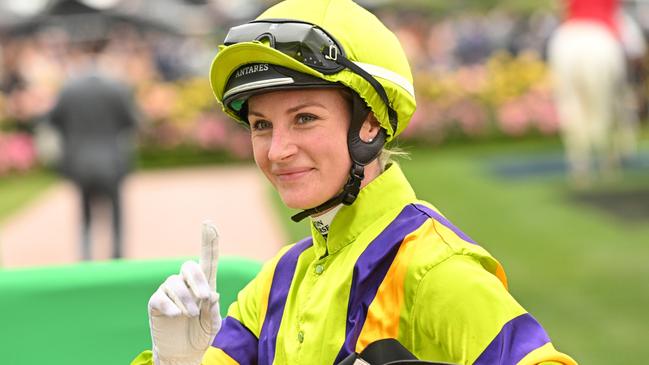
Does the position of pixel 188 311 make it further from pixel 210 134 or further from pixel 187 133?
pixel 187 133

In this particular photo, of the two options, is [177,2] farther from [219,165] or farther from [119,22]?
[219,165]

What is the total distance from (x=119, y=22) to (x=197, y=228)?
16024 mm

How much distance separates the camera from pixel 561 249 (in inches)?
305

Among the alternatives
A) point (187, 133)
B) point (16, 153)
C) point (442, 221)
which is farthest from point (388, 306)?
point (16, 153)

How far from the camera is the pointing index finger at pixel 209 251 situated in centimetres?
232

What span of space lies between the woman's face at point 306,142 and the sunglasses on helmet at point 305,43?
0.22ft

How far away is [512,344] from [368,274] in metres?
0.30

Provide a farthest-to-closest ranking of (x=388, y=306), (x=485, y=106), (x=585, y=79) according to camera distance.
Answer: (x=485, y=106), (x=585, y=79), (x=388, y=306)

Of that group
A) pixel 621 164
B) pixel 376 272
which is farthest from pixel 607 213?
pixel 376 272

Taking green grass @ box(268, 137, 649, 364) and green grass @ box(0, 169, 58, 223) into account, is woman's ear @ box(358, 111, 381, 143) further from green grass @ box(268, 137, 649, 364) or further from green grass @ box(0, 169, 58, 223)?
green grass @ box(0, 169, 58, 223)

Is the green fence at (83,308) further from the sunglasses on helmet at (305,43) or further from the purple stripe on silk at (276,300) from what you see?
the sunglasses on helmet at (305,43)

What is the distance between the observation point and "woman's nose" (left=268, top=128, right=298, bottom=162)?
6.93 feet

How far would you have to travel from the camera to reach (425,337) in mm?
2016

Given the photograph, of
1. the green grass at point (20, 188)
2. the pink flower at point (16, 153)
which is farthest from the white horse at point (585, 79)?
the pink flower at point (16, 153)
